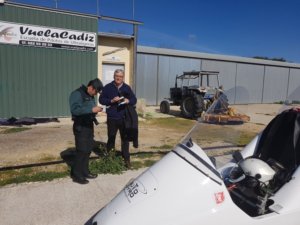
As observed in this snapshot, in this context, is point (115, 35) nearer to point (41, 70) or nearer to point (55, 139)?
point (41, 70)

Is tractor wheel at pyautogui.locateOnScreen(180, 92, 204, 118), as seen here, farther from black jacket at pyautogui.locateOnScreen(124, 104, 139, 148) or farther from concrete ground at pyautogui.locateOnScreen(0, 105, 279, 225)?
concrete ground at pyautogui.locateOnScreen(0, 105, 279, 225)

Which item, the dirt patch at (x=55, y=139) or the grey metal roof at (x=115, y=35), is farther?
the grey metal roof at (x=115, y=35)

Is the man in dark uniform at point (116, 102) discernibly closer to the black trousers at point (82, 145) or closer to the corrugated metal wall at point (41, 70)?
the black trousers at point (82, 145)

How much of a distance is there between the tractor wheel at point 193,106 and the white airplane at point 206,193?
9.53 m

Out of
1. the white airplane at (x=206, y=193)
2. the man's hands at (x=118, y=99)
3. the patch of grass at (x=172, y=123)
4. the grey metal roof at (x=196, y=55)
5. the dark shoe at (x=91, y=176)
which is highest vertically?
the grey metal roof at (x=196, y=55)

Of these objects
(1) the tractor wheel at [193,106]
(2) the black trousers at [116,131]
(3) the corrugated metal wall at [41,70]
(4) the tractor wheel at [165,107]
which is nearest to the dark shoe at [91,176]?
(2) the black trousers at [116,131]

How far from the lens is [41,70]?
34.7 feet

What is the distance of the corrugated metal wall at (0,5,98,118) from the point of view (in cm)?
1001

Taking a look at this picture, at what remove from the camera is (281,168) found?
2.86 meters

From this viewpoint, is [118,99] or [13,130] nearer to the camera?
[118,99]

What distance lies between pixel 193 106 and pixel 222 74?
1020cm

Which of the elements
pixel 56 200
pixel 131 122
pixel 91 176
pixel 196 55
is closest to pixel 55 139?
pixel 91 176

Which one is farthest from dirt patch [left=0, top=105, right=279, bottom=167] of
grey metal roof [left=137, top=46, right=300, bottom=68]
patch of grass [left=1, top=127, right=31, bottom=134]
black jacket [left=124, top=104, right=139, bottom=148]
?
grey metal roof [left=137, top=46, right=300, bottom=68]

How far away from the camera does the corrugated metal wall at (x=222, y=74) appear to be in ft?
60.0
